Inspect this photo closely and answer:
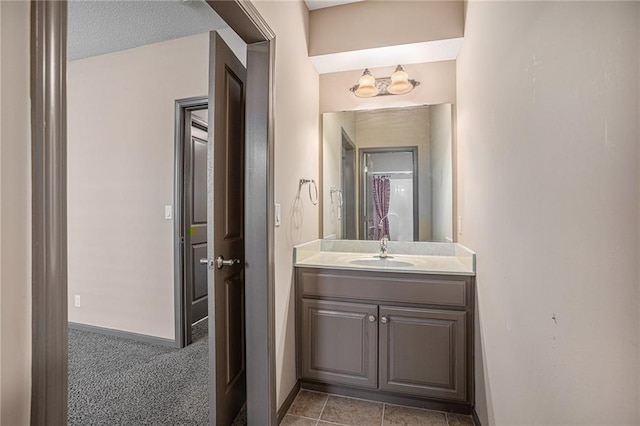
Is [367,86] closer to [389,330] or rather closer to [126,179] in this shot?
[389,330]

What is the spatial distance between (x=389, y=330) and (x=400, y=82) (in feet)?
5.80

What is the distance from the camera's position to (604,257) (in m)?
0.64

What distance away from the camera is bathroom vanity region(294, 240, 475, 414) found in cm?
174

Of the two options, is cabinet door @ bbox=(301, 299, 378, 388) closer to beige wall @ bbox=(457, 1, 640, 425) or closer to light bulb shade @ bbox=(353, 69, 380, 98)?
beige wall @ bbox=(457, 1, 640, 425)

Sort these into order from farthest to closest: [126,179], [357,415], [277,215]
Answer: [126,179]
[357,415]
[277,215]

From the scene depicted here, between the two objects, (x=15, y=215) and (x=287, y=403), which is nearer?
(x=15, y=215)

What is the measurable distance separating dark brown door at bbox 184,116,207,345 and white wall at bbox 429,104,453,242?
203 cm

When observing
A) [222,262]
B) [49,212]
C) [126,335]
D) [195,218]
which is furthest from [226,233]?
[126,335]

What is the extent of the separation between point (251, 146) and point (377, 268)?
3.37ft

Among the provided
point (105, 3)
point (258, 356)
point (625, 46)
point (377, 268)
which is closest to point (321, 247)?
point (377, 268)

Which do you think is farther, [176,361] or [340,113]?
Answer: [340,113]

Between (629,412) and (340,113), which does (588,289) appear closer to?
(629,412)

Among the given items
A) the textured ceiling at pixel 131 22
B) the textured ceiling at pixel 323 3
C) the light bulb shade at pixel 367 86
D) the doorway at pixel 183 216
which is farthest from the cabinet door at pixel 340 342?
the textured ceiling at pixel 131 22

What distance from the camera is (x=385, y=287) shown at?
182 centimetres
